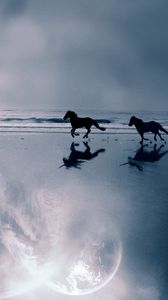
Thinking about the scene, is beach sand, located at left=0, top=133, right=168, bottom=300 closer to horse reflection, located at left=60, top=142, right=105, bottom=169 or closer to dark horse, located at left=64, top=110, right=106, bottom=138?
horse reflection, located at left=60, top=142, right=105, bottom=169

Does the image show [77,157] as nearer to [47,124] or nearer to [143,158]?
[143,158]

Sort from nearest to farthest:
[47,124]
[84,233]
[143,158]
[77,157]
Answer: [84,233] → [143,158] → [77,157] → [47,124]

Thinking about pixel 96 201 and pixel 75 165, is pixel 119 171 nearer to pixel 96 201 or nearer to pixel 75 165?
pixel 75 165

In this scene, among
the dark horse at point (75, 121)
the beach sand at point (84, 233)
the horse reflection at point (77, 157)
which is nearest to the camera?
the beach sand at point (84, 233)

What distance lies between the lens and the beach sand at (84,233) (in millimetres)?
3336

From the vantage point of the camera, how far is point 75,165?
10.0 m

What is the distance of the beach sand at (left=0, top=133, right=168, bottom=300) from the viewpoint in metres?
3.34

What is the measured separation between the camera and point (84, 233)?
176 inches

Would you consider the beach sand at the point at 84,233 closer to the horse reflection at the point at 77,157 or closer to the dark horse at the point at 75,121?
the horse reflection at the point at 77,157

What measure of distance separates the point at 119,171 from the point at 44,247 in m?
5.15

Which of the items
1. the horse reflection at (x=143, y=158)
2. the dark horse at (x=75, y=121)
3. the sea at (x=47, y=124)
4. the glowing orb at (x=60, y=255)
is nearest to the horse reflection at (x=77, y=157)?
the horse reflection at (x=143, y=158)

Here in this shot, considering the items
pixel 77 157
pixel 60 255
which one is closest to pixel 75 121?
pixel 77 157

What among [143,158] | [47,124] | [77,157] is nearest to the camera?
[143,158]

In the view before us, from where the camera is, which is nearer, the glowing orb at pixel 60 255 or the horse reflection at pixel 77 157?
the glowing orb at pixel 60 255
